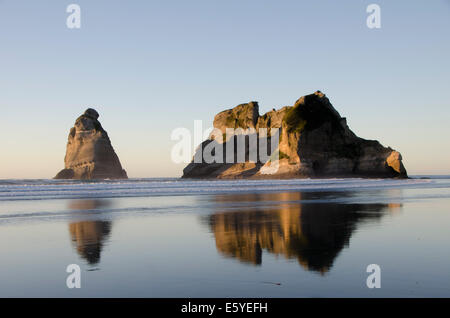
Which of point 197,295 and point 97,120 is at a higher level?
point 97,120

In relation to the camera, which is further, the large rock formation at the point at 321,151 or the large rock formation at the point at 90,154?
the large rock formation at the point at 90,154

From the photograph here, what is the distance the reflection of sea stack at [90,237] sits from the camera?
10.2 meters

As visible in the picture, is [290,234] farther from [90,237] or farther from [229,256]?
[90,237]

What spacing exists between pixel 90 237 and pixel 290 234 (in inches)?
229

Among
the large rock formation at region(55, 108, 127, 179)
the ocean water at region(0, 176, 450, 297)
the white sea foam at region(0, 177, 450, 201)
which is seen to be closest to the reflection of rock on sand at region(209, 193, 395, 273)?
the ocean water at region(0, 176, 450, 297)

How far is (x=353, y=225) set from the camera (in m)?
14.6

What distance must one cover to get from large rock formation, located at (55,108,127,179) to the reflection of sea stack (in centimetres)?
16354

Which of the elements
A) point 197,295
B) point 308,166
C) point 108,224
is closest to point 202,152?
point 308,166

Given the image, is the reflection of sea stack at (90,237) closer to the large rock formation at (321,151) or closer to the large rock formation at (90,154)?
the large rock formation at (321,151)

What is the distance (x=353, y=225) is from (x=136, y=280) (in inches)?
358

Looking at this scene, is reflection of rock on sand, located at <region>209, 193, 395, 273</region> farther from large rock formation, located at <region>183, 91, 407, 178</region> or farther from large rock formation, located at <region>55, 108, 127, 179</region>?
large rock formation, located at <region>55, 108, 127, 179</region>

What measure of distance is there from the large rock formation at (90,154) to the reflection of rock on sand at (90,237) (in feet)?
536

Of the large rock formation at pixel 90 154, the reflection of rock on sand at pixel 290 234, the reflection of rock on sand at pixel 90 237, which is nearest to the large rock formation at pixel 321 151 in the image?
the large rock formation at pixel 90 154
